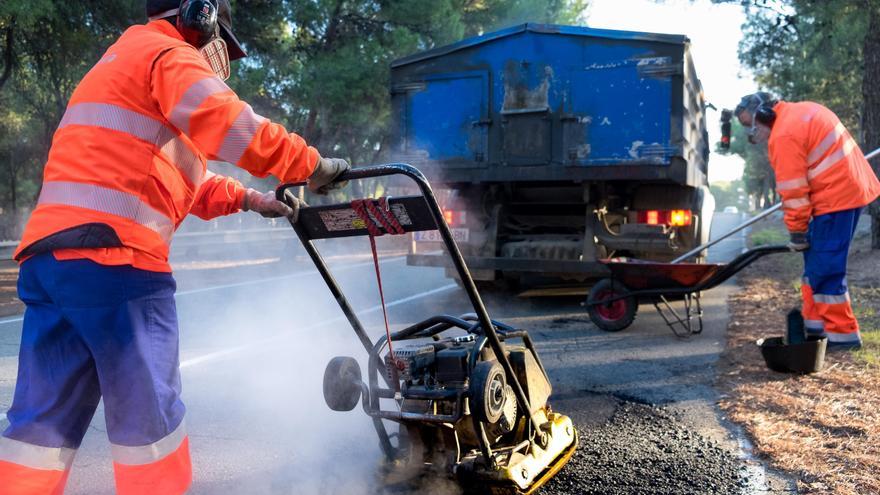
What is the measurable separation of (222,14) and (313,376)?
2801 millimetres

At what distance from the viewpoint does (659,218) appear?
7727 mm

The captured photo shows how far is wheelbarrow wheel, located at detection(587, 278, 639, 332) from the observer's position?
6396 mm

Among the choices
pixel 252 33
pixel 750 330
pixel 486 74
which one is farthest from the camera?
pixel 252 33

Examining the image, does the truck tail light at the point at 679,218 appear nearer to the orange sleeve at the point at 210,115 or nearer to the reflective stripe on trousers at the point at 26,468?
the orange sleeve at the point at 210,115

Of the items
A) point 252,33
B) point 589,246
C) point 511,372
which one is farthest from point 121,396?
point 252,33

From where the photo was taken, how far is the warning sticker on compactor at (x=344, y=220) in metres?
2.59

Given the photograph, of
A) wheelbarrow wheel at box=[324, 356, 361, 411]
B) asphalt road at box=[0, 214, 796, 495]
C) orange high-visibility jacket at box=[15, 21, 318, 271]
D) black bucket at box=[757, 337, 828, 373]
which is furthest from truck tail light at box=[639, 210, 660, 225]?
orange high-visibility jacket at box=[15, 21, 318, 271]

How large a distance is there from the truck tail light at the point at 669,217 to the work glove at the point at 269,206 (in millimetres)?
5617

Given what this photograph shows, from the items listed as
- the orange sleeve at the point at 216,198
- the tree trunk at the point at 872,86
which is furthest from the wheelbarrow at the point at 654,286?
the tree trunk at the point at 872,86

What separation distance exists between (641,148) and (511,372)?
5.04 metres

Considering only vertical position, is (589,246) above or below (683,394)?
above

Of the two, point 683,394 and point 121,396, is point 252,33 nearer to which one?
point 683,394

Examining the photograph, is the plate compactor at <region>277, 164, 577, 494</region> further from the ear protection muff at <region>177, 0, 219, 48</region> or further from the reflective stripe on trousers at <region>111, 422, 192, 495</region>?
the reflective stripe on trousers at <region>111, 422, 192, 495</region>

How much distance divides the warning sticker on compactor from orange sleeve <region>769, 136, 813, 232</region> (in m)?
3.74
